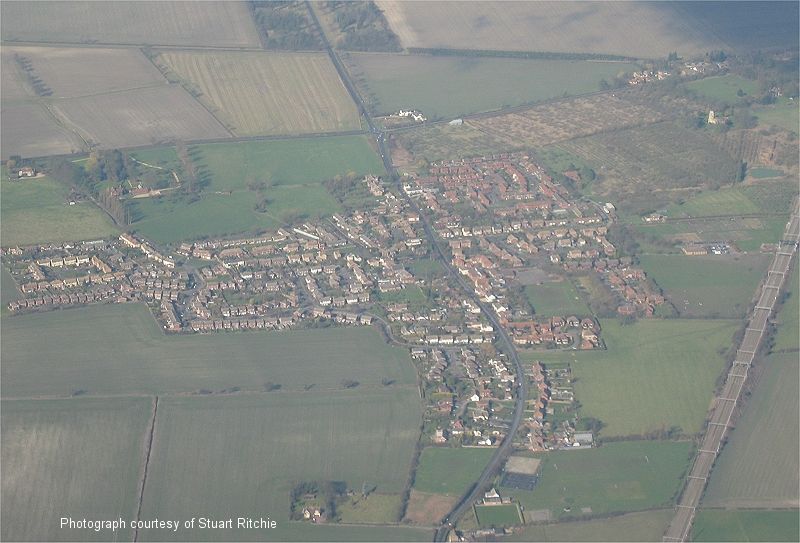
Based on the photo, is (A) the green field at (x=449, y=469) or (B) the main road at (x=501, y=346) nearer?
(B) the main road at (x=501, y=346)

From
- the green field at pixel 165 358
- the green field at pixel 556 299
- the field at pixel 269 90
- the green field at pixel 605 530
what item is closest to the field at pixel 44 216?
the green field at pixel 165 358

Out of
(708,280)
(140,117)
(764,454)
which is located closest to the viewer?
(764,454)

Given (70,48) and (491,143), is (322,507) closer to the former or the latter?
(491,143)

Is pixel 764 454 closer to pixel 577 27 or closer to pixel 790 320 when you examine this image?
pixel 790 320

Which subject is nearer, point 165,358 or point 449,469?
point 449,469

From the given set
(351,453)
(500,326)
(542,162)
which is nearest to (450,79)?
(542,162)

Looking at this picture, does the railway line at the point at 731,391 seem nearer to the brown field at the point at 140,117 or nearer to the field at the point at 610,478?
the field at the point at 610,478

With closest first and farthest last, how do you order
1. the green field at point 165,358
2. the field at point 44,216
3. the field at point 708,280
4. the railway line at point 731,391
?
A: the railway line at point 731,391 → the green field at point 165,358 → the field at point 708,280 → the field at point 44,216

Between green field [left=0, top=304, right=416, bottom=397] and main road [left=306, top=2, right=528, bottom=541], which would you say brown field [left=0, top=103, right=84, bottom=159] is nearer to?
main road [left=306, top=2, right=528, bottom=541]

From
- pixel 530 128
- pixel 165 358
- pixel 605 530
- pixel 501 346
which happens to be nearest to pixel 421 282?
pixel 501 346
